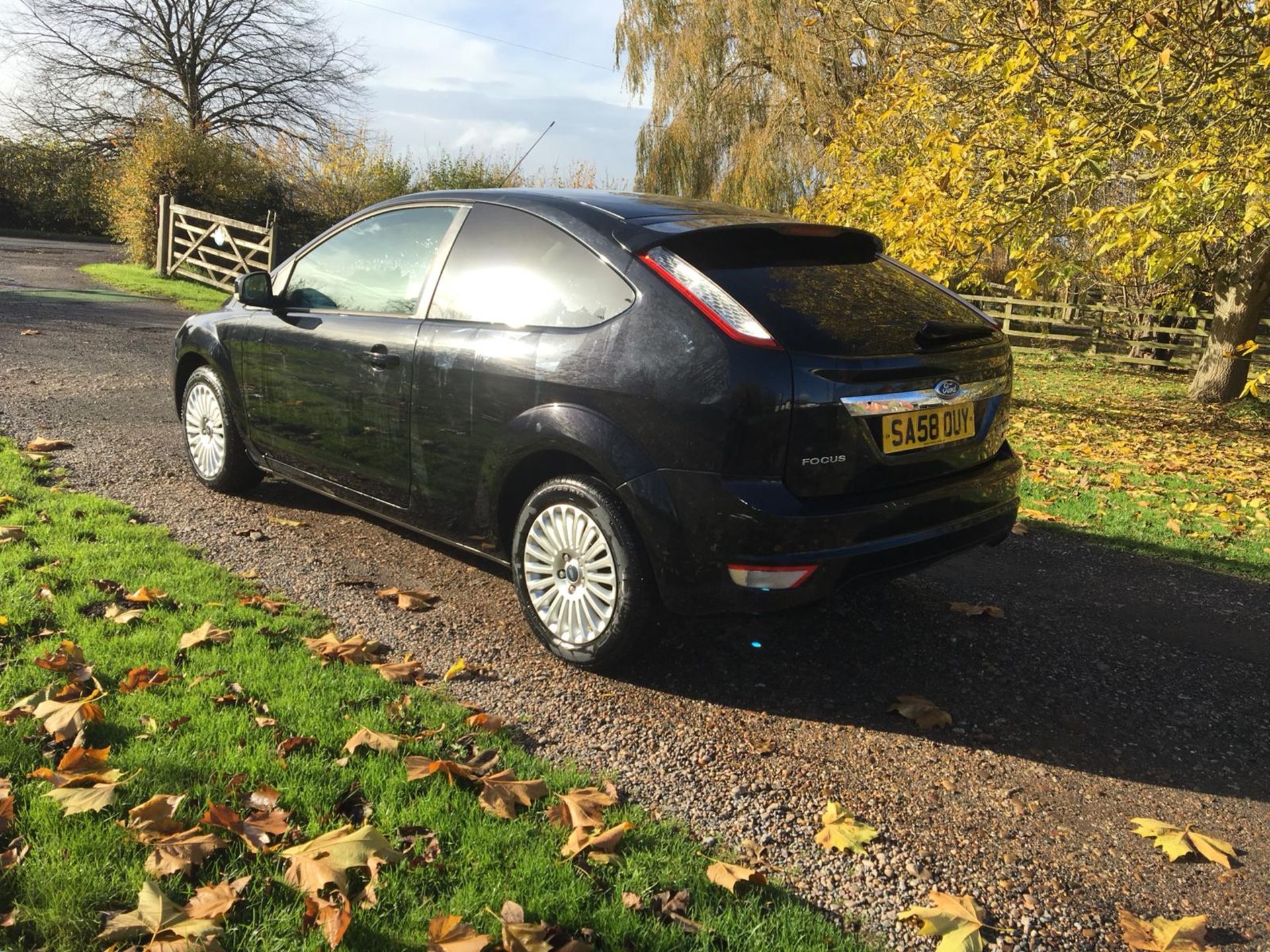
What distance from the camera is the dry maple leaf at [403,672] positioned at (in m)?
3.62

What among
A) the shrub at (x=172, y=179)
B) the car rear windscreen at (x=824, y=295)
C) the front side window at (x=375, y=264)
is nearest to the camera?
the car rear windscreen at (x=824, y=295)

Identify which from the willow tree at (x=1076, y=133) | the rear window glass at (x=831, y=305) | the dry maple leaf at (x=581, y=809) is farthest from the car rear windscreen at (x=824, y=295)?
the willow tree at (x=1076, y=133)

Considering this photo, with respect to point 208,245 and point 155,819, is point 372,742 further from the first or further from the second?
point 208,245

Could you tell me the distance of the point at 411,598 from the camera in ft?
14.5

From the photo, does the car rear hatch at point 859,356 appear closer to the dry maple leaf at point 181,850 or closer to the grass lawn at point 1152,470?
the dry maple leaf at point 181,850

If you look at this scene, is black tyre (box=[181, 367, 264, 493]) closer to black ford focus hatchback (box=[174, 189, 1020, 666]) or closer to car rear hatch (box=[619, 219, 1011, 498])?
black ford focus hatchback (box=[174, 189, 1020, 666])

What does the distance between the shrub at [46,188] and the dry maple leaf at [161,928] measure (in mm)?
37361

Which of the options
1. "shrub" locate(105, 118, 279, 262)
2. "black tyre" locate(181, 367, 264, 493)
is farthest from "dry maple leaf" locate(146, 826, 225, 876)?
"shrub" locate(105, 118, 279, 262)

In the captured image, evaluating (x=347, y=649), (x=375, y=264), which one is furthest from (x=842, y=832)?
(x=375, y=264)

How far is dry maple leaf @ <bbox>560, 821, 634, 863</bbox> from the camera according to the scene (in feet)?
8.52

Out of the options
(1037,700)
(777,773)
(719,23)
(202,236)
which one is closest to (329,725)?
(777,773)

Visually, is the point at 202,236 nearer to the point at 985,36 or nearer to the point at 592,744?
the point at 985,36

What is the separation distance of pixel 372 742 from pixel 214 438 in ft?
11.1

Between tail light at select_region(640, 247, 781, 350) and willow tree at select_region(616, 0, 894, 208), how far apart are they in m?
16.2
